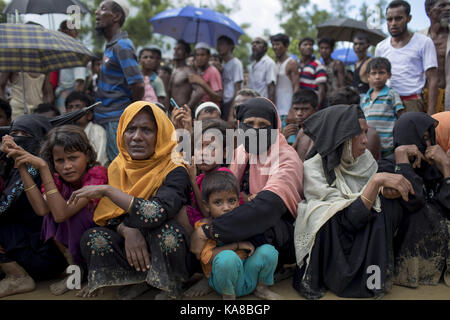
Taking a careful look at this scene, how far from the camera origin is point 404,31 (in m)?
5.09

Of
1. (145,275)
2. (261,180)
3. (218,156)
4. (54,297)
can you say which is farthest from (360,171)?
(54,297)

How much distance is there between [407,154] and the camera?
3.19m

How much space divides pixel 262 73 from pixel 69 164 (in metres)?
4.21

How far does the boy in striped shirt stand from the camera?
180 inches

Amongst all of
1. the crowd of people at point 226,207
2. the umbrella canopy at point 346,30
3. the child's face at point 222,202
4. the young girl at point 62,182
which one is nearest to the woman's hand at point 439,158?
the crowd of people at point 226,207

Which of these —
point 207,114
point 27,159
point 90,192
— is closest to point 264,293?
point 90,192

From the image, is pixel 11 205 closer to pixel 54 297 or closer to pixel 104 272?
pixel 54 297

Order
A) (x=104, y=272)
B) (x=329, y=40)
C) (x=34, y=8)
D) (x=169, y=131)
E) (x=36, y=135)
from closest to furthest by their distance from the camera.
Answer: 1. (x=104, y=272)
2. (x=169, y=131)
3. (x=36, y=135)
4. (x=34, y=8)
5. (x=329, y=40)

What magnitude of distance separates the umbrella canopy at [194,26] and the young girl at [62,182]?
14.5 ft

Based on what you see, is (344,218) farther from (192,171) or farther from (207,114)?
(207,114)

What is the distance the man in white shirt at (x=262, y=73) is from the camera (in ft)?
21.3

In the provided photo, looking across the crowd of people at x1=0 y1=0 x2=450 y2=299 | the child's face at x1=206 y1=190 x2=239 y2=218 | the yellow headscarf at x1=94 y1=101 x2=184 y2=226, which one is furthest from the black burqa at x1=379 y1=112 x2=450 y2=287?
the yellow headscarf at x1=94 y1=101 x2=184 y2=226

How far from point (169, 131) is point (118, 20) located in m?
2.44

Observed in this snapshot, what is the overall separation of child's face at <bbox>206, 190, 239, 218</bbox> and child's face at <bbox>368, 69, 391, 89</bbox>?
2716mm
